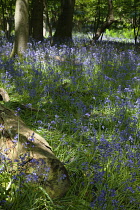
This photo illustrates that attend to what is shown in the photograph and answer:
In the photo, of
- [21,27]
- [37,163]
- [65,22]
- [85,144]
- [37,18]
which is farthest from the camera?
[65,22]

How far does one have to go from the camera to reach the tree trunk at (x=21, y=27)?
764cm

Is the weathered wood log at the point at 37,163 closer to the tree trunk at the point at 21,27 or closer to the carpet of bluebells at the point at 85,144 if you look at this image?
the carpet of bluebells at the point at 85,144

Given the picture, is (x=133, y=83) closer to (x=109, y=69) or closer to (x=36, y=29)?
(x=109, y=69)

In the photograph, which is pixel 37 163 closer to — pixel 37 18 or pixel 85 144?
pixel 85 144

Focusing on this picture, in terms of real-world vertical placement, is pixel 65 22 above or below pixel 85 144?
above

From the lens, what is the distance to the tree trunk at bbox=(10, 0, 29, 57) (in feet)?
25.1

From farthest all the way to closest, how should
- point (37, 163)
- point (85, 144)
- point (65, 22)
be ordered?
1. point (65, 22)
2. point (85, 144)
3. point (37, 163)

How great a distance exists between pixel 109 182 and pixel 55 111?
2115 mm

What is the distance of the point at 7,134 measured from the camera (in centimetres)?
249

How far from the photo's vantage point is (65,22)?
12109mm

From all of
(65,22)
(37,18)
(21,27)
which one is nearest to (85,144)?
(21,27)

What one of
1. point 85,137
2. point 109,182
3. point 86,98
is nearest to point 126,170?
point 109,182

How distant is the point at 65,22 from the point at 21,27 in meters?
4.78

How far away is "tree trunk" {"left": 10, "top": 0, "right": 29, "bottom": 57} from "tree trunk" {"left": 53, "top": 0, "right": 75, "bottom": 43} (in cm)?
380
